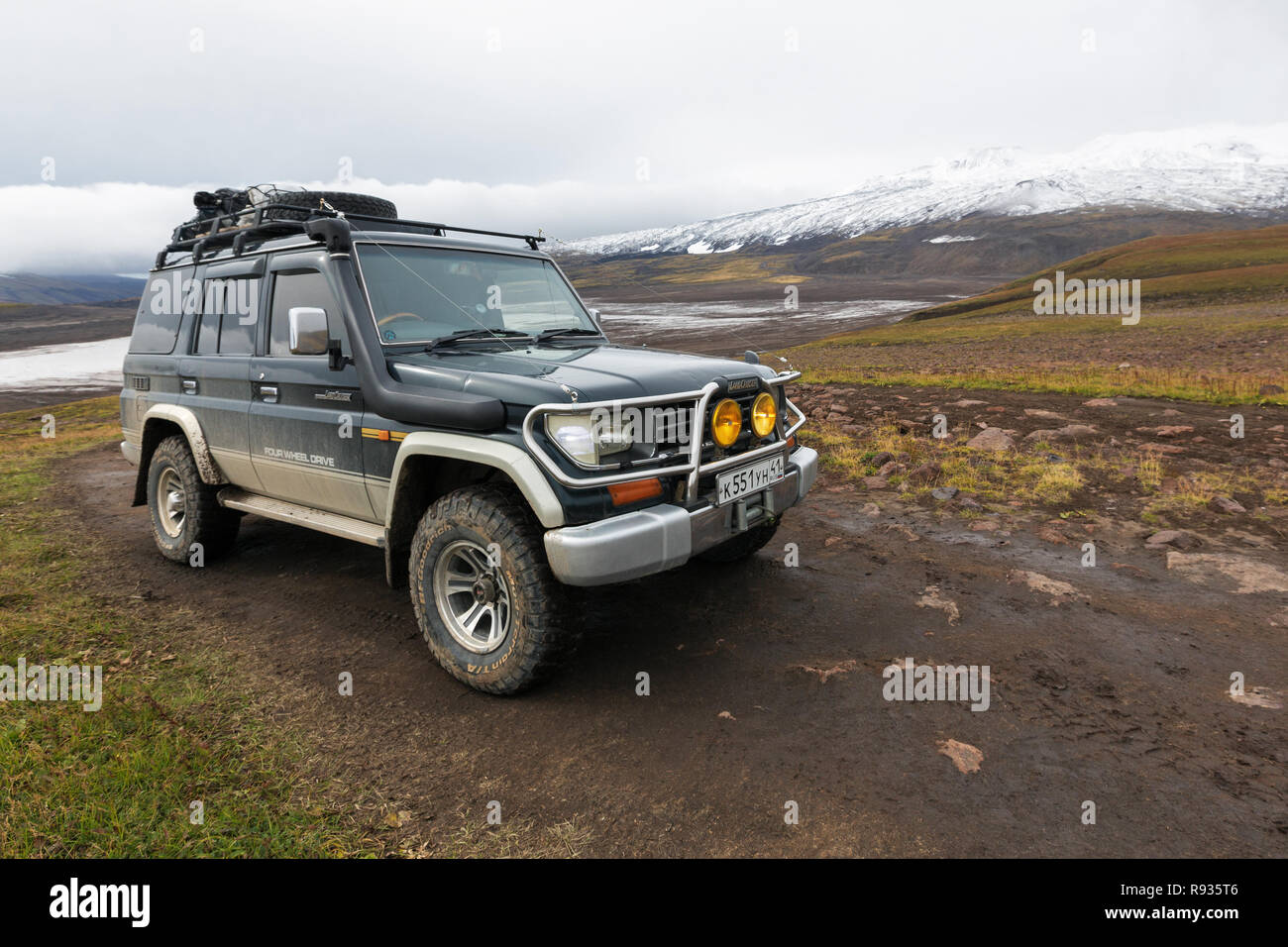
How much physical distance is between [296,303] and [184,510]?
224 centimetres

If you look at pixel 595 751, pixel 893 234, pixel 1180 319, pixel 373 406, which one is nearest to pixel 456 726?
pixel 595 751

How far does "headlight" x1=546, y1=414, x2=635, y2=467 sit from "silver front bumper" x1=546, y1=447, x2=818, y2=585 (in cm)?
32

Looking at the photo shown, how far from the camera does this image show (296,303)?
4711mm

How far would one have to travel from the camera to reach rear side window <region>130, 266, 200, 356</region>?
5863 millimetres

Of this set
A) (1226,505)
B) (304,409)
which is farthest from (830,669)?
(1226,505)

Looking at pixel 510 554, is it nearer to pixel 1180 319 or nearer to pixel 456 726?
pixel 456 726

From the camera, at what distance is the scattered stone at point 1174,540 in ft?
18.2

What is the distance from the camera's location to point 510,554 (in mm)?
3508

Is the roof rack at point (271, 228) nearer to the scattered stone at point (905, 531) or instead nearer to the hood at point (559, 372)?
the hood at point (559, 372)

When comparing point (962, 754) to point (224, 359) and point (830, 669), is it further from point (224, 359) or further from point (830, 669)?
point (224, 359)

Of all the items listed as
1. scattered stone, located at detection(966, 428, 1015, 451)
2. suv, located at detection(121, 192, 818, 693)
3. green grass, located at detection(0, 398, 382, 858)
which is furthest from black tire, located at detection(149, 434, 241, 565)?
scattered stone, located at detection(966, 428, 1015, 451)

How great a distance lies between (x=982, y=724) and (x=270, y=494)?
15.1ft

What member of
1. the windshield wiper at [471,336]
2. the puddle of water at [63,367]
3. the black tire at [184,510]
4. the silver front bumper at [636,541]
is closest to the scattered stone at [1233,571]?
the silver front bumper at [636,541]
